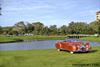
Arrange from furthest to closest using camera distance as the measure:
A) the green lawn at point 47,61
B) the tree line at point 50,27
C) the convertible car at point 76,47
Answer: the tree line at point 50,27
the convertible car at point 76,47
the green lawn at point 47,61

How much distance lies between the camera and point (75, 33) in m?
29.9

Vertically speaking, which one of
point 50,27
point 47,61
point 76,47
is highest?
point 50,27

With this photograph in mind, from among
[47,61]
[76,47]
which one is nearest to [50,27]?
[76,47]

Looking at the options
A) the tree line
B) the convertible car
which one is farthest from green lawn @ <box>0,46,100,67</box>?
the convertible car

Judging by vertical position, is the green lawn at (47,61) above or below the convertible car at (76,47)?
below

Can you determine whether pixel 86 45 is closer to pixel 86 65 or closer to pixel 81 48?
pixel 81 48

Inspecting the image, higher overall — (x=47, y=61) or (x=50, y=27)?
(x=50, y=27)

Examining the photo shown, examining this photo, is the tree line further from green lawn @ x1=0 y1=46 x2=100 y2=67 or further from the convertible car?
green lawn @ x1=0 y1=46 x2=100 y2=67

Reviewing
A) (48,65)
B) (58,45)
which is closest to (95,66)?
(48,65)

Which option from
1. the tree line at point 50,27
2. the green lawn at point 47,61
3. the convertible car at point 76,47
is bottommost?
the green lawn at point 47,61

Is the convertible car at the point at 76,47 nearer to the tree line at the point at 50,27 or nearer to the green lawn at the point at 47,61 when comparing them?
the tree line at the point at 50,27

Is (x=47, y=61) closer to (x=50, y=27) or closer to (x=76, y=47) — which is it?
(x=76, y=47)

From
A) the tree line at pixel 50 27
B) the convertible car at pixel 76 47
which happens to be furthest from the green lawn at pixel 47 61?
the convertible car at pixel 76 47

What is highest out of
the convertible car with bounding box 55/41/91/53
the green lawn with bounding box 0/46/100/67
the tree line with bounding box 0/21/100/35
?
the tree line with bounding box 0/21/100/35
